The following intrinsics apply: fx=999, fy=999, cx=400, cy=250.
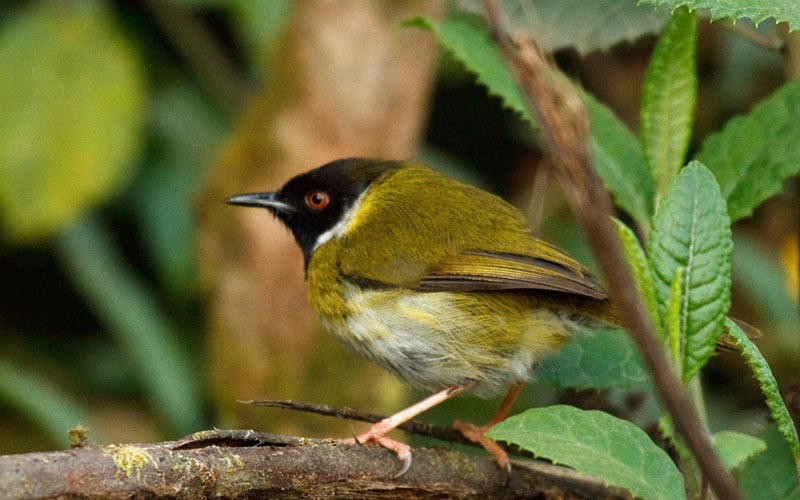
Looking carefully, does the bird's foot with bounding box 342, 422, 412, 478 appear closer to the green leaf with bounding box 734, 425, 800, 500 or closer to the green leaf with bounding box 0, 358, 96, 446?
the green leaf with bounding box 734, 425, 800, 500

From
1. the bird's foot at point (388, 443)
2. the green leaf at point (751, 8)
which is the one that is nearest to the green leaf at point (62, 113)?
the bird's foot at point (388, 443)

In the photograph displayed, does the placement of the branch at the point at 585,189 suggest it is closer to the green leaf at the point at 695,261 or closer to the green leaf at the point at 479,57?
the green leaf at the point at 695,261

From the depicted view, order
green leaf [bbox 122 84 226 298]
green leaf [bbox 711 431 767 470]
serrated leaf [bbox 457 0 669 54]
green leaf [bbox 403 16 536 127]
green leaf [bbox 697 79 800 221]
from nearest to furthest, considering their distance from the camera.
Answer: green leaf [bbox 711 431 767 470] < green leaf [bbox 697 79 800 221] < green leaf [bbox 403 16 536 127] < serrated leaf [bbox 457 0 669 54] < green leaf [bbox 122 84 226 298]

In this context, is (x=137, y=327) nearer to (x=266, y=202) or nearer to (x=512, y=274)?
(x=266, y=202)

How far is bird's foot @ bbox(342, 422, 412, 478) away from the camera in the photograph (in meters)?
2.28

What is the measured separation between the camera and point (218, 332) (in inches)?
188

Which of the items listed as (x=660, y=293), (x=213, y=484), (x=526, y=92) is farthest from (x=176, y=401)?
(x=526, y=92)

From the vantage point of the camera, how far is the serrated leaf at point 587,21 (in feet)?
9.11

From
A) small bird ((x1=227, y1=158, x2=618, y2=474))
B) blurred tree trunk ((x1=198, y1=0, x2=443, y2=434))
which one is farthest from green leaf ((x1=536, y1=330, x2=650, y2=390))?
blurred tree trunk ((x1=198, y1=0, x2=443, y2=434))

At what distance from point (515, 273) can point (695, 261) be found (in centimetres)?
124

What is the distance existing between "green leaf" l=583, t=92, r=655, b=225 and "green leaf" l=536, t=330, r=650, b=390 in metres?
0.34

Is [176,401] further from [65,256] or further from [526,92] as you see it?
[526,92]

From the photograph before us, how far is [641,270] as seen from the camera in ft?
5.61

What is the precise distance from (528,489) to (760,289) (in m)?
3.63
